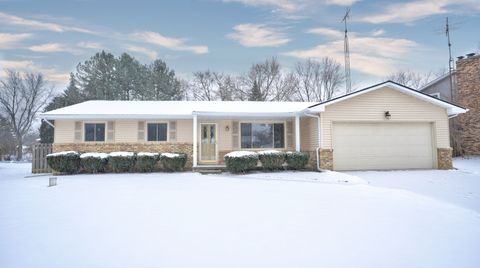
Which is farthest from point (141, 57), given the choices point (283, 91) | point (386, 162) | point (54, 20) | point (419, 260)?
point (419, 260)

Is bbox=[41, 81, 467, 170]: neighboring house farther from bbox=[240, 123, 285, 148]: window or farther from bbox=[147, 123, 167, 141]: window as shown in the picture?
bbox=[240, 123, 285, 148]: window

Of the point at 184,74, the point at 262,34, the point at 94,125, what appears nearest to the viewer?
the point at 94,125

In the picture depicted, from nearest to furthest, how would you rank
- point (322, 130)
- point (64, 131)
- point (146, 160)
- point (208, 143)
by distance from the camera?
1. point (322, 130)
2. point (146, 160)
3. point (64, 131)
4. point (208, 143)

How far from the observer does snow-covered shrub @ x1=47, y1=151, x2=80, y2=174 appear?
524 inches

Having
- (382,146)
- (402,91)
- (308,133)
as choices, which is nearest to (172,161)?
(308,133)

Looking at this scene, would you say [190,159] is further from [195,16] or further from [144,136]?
[195,16]

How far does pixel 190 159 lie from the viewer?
15.2 metres

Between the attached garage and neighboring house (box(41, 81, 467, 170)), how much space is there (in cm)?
4

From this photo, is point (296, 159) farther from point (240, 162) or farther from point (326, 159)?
point (240, 162)

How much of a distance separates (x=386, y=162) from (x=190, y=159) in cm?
928

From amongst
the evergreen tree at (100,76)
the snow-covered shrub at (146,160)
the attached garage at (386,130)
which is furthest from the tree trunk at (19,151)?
the attached garage at (386,130)

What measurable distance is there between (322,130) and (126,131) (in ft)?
30.8

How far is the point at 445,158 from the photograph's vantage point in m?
13.9

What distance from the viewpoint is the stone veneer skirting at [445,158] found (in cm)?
1390
